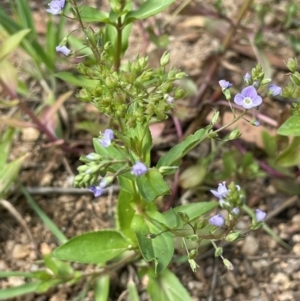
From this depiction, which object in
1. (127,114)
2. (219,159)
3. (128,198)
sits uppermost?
(127,114)

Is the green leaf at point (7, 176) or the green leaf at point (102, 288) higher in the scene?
the green leaf at point (7, 176)

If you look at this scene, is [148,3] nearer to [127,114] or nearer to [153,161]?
[127,114]

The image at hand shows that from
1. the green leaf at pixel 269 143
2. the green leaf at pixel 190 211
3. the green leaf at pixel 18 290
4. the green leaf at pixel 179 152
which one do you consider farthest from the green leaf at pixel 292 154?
the green leaf at pixel 18 290

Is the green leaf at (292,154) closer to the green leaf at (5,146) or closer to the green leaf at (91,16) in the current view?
the green leaf at (91,16)

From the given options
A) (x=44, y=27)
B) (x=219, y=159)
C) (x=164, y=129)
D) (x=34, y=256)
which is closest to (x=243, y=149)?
(x=219, y=159)

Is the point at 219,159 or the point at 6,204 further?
the point at 219,159

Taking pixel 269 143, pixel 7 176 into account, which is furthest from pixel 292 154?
pixel 7 176

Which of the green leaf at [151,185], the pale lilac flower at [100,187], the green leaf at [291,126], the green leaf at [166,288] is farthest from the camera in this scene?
the green leaf at [166,288]
